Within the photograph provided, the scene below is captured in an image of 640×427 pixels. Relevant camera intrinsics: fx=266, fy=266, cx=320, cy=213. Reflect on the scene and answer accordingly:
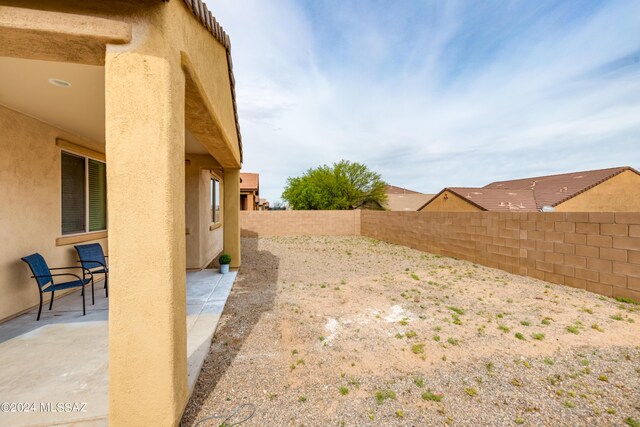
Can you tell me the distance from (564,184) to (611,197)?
334cm

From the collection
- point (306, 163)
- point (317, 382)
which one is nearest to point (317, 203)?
point (306, 163)

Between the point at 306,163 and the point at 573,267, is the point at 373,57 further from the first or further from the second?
the point at 306,163

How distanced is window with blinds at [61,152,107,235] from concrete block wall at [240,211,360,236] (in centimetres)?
1097

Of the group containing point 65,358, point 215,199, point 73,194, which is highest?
point 215,199

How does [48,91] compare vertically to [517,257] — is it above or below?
above

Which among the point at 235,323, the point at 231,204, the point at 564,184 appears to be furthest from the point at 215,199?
the point at 564,184

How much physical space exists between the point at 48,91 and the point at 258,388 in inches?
159

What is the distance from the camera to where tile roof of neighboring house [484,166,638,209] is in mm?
18408

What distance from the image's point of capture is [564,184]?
21.5m

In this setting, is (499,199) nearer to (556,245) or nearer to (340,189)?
(340,189)

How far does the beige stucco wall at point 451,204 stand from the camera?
18.8m

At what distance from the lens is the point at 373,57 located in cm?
927

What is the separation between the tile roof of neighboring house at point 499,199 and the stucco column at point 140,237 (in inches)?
789

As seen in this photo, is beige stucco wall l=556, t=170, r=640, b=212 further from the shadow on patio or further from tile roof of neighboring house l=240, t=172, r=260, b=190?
tile roof of neighboring house l=240, t=172, r=260, b=190
